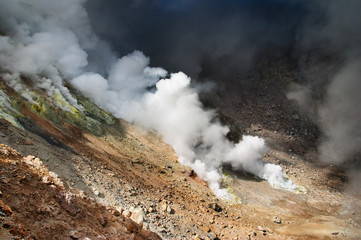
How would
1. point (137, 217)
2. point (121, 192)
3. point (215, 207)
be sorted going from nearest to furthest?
1. point (137, 217)
2. point (121, 192)
3. point (215, 207)

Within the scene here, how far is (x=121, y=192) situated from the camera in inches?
419

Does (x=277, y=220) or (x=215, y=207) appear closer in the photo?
(x=215, y=207)

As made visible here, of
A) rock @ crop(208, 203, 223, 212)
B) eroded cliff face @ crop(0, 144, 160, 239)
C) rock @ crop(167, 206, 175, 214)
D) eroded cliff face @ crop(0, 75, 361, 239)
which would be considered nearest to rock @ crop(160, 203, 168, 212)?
eroded cliff face @ crop(0, 75, 361, 239)

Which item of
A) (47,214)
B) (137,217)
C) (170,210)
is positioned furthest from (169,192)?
(47,214)

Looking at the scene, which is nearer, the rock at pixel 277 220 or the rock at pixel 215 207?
the rock at pixel 215 207

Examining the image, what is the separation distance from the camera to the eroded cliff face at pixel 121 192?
519 centimetres

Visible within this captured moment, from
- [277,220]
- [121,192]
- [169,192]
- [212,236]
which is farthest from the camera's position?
[277,220]

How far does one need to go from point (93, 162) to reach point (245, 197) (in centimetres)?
1349

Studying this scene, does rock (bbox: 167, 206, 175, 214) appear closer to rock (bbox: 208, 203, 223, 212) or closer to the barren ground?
the barren ground

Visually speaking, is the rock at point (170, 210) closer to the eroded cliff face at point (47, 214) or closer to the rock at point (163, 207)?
the rock at point (163, 207)

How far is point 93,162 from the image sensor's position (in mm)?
12406

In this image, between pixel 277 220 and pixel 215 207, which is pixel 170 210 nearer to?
pixel 215 207

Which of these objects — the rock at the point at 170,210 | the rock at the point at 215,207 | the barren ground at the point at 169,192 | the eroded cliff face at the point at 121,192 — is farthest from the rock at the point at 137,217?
the rock at the point at 215,207

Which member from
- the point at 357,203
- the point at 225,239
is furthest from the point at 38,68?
the point at 357,203
